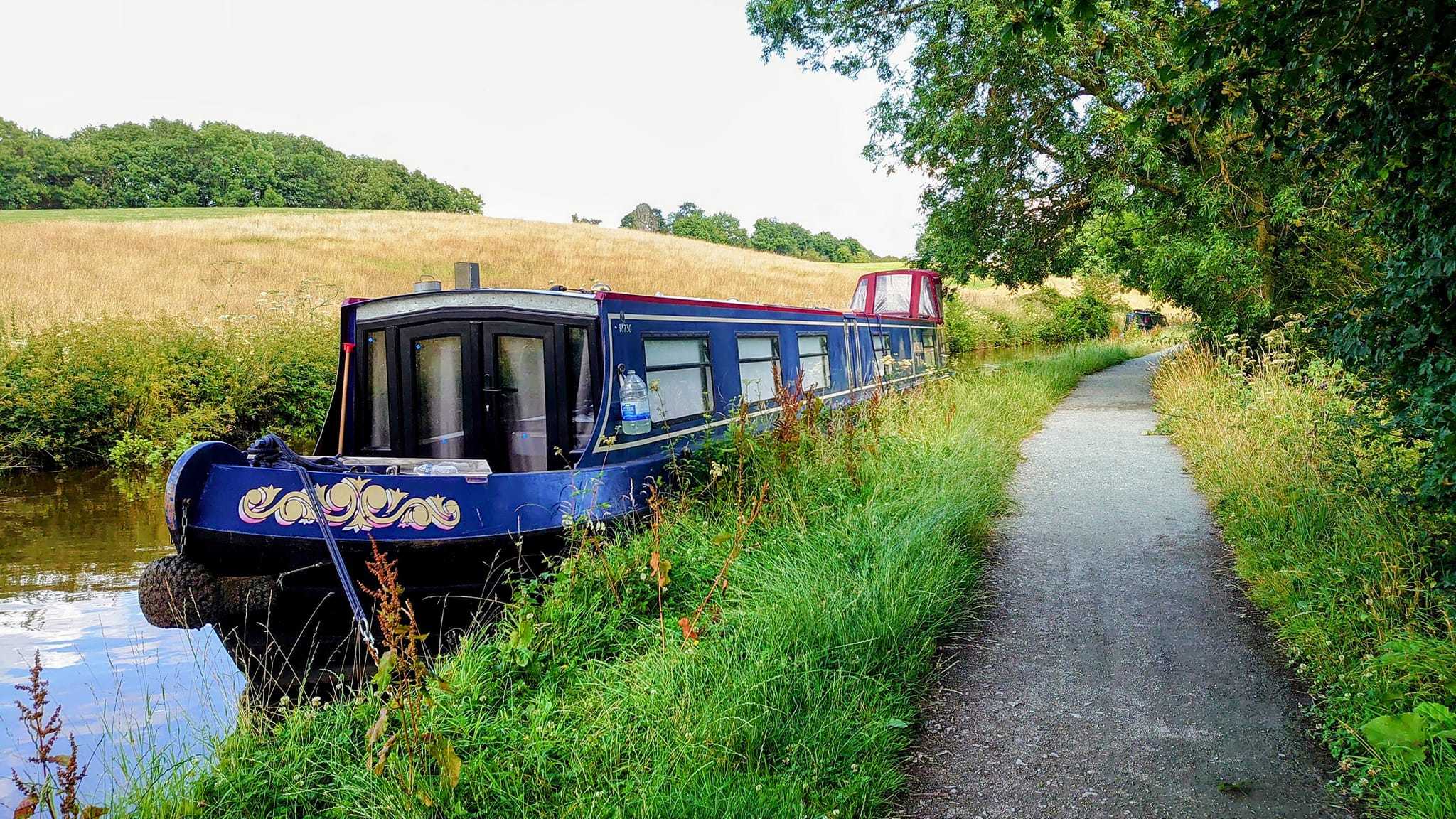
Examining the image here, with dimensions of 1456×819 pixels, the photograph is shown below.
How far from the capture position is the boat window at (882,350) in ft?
40.3

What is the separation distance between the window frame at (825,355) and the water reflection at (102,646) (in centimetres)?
629

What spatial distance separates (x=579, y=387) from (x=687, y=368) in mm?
1454

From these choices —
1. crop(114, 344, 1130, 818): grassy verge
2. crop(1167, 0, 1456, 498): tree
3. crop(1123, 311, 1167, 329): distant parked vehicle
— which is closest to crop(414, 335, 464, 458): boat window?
crop(114, 344, 1130, 818): grassy verge

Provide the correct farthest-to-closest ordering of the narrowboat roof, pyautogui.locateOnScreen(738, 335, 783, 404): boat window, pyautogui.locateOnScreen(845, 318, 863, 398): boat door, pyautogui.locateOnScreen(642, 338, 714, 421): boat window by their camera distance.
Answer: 1. pyautogui.locateOnScreen(845, 318, 863, 398): boat door
2. pyautogui.locateOnScreen(738, 335, 783, 404): boat window
3. pyautogui.locateOnScreen(642, 338, 714, 421): boat window
4. the narrowboat roof

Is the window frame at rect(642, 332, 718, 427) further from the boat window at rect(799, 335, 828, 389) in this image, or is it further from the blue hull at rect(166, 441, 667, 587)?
the boat window at rect(799, 335, 828, 389)

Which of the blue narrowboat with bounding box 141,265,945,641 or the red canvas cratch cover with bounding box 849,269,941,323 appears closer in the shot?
the blue narrowboat with bounding box 141,265,945,641

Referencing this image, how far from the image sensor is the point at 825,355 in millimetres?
10844

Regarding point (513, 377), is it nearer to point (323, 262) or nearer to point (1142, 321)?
point (323, 262)

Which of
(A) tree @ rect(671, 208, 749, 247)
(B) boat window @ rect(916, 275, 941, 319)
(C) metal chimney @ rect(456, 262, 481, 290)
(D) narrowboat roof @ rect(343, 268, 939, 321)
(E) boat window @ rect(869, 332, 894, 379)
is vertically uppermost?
(A) tree @ rect(671, 208, 749, 247)

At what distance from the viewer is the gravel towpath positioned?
2.96 metres

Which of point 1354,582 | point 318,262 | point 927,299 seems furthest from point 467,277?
point 318,262

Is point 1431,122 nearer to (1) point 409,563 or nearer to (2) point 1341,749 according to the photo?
(2) point 1341,749

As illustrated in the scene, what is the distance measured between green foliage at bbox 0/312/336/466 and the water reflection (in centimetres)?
175

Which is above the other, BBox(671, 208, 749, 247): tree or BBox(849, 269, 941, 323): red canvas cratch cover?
BBox(671, 208, 749, 247): tree
